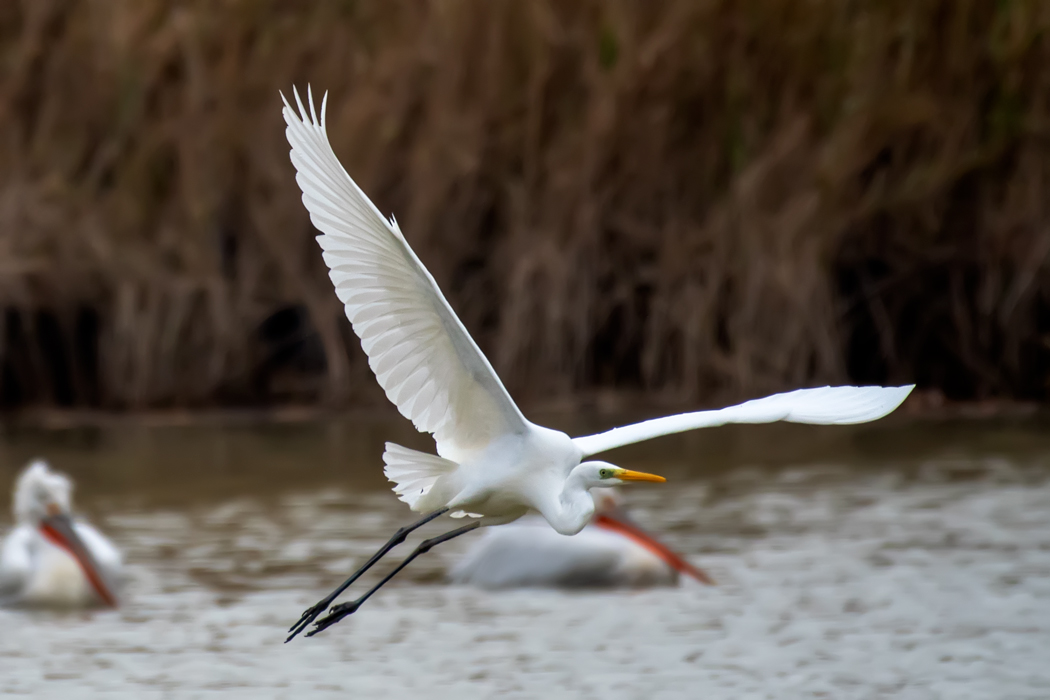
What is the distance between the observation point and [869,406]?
5.94m

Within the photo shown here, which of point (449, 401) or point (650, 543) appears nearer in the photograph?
point (449, 401)

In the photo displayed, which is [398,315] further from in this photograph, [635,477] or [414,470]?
[635,477]

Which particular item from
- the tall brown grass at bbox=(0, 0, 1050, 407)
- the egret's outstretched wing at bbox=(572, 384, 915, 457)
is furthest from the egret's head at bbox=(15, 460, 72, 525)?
the egret's outstretched wing at bbox=(572, 384, 915, 457)

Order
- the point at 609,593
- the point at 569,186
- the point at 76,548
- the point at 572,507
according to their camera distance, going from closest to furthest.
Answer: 1. the point at 572,507
2. the point at 76,548
3. the point at 609,593
4. the point at 569,186

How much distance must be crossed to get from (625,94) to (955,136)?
8.22 feet

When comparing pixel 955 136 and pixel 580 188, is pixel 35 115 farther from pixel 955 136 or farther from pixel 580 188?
pixel 955 136

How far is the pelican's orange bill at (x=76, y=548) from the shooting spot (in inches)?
386

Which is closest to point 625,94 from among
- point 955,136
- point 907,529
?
point 955,136

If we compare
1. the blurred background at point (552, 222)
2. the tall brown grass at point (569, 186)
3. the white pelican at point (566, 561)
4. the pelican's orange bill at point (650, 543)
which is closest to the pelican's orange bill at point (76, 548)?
the white pelican at point (566, 561)

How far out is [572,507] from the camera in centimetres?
605

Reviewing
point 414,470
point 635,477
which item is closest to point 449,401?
point 414,470

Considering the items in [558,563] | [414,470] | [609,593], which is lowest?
[609,593]

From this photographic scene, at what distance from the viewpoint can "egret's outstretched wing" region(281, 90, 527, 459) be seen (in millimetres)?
5680

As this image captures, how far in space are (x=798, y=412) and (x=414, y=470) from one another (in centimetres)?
133
